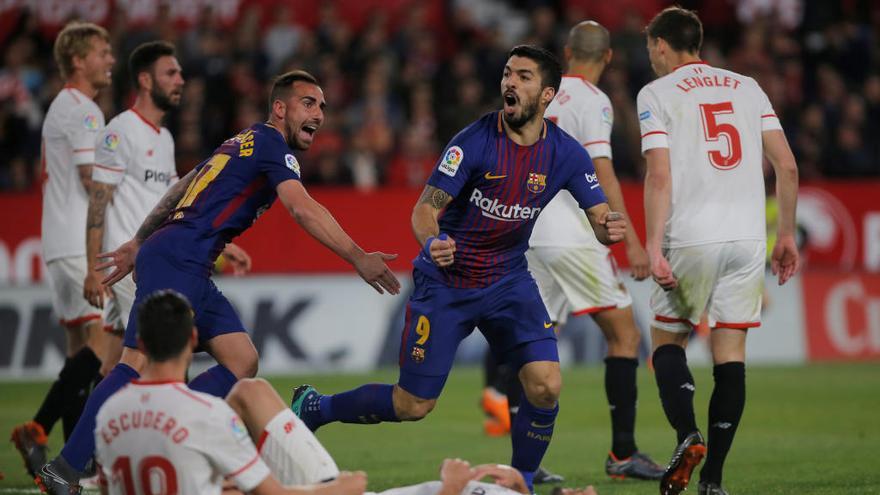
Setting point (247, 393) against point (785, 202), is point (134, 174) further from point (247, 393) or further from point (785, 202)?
point (785, 202)

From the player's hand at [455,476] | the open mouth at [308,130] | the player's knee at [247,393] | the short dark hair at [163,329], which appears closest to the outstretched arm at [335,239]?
the open mouth at [308,130]

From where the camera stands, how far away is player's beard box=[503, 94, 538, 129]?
6.97 metres

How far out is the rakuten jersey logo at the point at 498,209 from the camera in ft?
23.0

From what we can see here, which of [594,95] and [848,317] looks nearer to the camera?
[594,95]

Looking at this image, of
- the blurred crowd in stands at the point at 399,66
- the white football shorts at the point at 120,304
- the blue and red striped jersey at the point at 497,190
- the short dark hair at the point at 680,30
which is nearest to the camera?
the blue and red striped jersey at the point at 497,190

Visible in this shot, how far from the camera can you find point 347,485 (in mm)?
5336

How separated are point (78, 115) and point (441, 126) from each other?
9.54 m

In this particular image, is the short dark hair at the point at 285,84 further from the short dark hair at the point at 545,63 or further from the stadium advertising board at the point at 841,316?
the stadium advertising board at the point at 841,316

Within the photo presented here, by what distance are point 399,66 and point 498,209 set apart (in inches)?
482

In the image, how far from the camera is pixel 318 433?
10797mm

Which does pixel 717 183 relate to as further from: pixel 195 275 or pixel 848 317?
pixel 848 317

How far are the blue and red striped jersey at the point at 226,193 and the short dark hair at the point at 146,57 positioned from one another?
2.07 m

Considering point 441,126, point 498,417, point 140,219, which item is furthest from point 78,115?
point 441,126

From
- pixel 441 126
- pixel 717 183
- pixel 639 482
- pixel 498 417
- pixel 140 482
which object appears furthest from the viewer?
pixel 441 126
